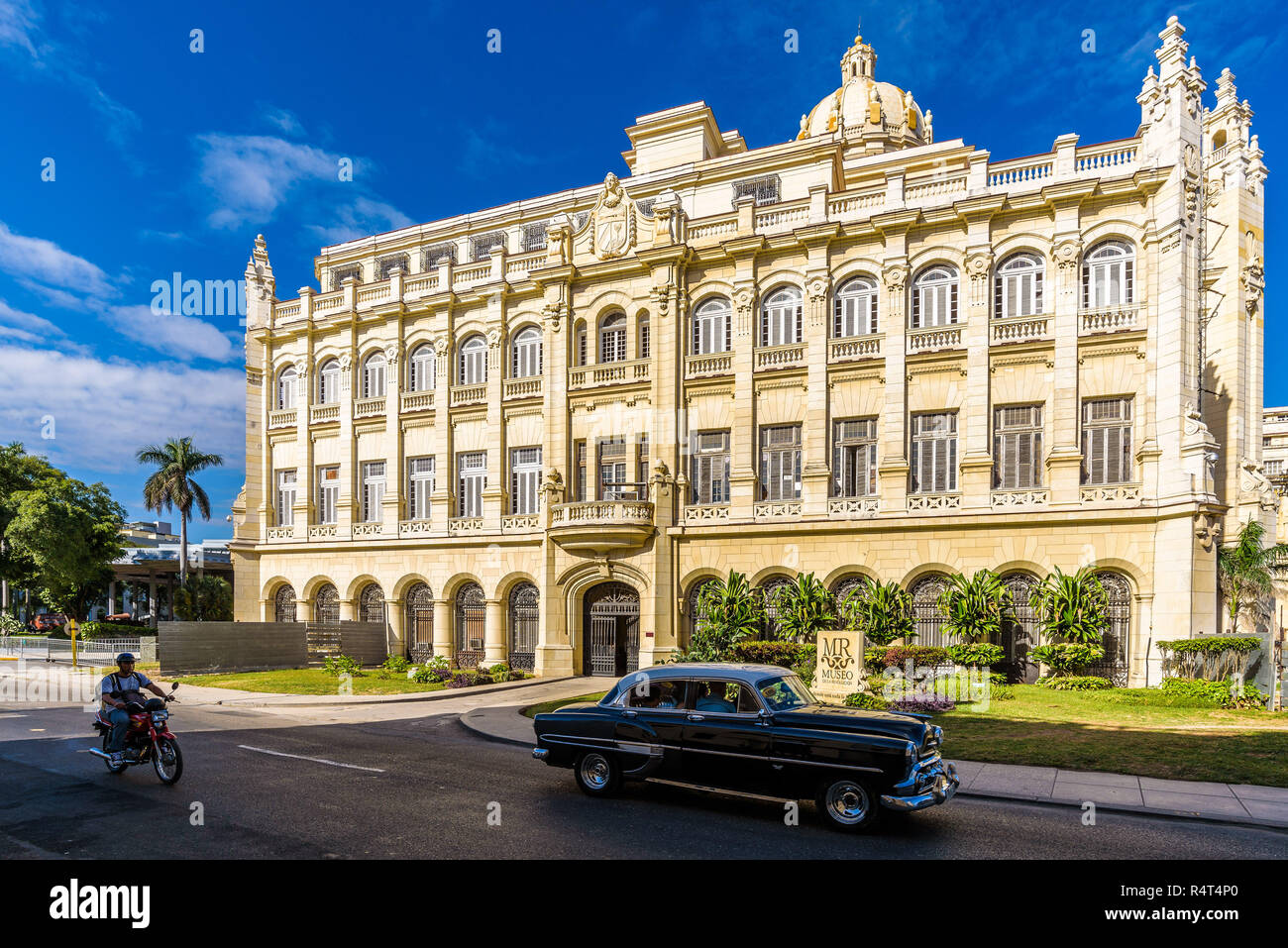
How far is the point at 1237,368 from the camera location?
2431cm

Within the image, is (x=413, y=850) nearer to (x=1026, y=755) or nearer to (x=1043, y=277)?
(x=1026, y=755)

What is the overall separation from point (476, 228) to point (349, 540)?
50.1 ft

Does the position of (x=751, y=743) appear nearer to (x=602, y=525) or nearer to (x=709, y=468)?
(x=602, y=525)

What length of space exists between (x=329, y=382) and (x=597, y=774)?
96.9ft

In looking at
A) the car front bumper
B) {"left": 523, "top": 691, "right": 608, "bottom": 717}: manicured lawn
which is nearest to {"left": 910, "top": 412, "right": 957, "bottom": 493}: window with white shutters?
{"left": 523, "top": 691, "right": 608, "bottom": 717}: manicured lawn

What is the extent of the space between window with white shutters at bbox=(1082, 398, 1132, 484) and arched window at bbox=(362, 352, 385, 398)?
26837mm

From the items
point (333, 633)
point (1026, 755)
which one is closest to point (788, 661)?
point (1026, 755)

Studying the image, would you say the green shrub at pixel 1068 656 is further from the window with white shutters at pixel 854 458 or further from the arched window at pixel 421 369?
the arched window at pixel 421 369

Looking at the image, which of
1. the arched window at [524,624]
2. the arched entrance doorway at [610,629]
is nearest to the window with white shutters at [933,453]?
the arched entrance doorway at [610,629]

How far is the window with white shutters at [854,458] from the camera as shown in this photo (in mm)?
25750

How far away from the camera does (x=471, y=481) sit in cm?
3170

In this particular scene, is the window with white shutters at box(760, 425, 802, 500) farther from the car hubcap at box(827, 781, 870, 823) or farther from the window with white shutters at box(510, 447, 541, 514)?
the car hubcap at box(827, 781, 870, 823)

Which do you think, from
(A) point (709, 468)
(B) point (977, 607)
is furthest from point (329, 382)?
(B) point (977, 607)
